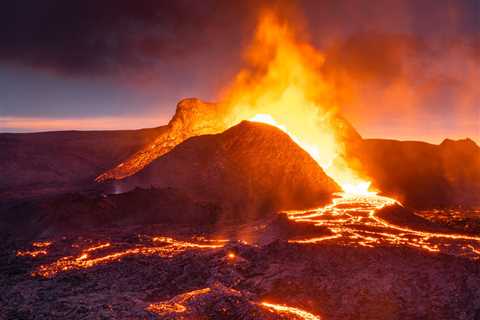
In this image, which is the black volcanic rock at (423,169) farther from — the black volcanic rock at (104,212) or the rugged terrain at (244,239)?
the black volcanic rock at (104,212)

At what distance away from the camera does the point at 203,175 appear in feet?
139

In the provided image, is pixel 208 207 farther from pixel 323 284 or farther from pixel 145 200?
pixel 323 284

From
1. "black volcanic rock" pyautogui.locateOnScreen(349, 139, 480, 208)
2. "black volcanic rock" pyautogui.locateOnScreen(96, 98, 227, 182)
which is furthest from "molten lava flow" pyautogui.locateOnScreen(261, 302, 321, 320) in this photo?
"black volcanic rock" pyautogui.locateOnScreen(96, 98, 227, 182)

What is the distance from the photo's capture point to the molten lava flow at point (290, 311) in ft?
49.8

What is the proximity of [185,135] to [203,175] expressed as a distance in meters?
17.4

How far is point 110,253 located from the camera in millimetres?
23500

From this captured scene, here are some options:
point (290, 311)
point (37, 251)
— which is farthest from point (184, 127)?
point (290, 311)

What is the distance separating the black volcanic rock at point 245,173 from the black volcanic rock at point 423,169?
12753mm

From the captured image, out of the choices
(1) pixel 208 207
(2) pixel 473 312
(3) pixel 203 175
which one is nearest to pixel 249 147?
(3) pixel 203 175

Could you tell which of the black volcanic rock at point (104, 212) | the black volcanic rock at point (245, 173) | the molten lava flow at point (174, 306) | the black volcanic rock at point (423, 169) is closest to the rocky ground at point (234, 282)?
the molten lava flow at point (174, 306)

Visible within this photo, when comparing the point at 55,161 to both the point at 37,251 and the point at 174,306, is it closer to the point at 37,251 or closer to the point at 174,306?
the point at 37,251

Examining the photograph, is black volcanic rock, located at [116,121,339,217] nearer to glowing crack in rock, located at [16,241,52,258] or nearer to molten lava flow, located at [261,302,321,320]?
glowing crack in rock, located at [16,241,52,258]

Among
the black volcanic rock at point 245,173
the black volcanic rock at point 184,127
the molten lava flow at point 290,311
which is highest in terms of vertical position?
the black volcanic rock at point 184,127

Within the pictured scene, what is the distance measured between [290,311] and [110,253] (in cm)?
1199
